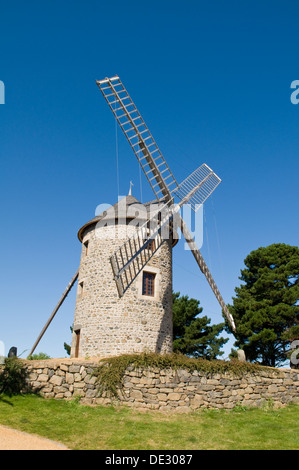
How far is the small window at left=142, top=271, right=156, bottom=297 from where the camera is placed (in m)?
15.8

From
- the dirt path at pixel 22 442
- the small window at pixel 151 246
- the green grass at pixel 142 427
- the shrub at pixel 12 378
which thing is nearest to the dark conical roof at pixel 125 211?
the small window at pixel 151 246

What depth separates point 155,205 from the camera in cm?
1742

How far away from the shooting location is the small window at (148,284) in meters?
15.8

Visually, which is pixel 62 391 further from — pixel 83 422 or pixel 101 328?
pixel 101 328

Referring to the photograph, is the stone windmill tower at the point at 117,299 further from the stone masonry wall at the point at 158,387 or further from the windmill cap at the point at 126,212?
the stone masonry wall at the point at 158,387

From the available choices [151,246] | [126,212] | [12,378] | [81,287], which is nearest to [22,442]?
[12,378]

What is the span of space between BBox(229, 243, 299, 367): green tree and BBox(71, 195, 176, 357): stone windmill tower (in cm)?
635

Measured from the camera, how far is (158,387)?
11.9 meters

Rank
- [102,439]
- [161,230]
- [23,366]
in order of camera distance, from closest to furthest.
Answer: [102,439] → [23,366] → [161,230]

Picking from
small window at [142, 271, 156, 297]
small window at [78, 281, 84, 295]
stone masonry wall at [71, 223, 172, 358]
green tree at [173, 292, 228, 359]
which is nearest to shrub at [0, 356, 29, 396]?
stone masonry wall at [71, 223, 172, 358]

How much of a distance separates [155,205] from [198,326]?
9235 mm

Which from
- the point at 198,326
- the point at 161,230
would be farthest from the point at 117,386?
the point at 198,326

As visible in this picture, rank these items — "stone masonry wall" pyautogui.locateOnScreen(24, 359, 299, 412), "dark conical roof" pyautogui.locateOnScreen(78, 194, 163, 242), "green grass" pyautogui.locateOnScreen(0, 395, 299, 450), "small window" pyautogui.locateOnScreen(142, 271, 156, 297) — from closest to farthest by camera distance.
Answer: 1. "green grass" pyautogui.locateOnScreen(0, 395, 299, 450)
2. "stone masonry wall" pyautogui.locateOnScreen(24, 359, 299, 412)
3. "small window" pyautogui.locateOnScreen(142, 271, 156, 297)
4. "dark conical roof" pyautogui.locateOnScreen(78, 194, 163, 242)

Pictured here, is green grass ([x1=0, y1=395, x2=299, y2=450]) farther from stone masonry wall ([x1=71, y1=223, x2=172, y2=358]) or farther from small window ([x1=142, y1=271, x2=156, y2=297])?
small window ([x1=142, y1=271, x2=156, y2=297])
